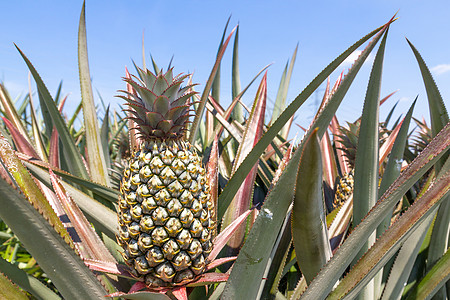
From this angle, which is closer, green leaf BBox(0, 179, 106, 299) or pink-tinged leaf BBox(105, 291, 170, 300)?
green leaf BBox(0, 179, 106, 299)

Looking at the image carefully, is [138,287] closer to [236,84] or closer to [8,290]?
[8,290]

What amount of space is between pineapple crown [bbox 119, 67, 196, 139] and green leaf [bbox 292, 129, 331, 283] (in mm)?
377

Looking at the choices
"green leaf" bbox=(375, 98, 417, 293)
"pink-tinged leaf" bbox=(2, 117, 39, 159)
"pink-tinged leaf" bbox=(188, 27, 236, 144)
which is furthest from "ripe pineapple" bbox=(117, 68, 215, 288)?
"pink-tinged leaf" bbox=(2, 117, 39, 159)

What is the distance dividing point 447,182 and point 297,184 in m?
0.35

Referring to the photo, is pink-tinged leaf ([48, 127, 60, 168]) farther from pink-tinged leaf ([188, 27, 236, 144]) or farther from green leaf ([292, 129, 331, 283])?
green leaf ([292, 129, 331, 283])

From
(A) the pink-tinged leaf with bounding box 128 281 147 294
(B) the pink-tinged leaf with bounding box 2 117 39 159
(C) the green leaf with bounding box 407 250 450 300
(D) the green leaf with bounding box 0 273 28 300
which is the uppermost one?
(B) the pink-tinged leaf with bounding box 2 117 39 159

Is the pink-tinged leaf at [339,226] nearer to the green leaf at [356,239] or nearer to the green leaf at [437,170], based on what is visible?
the green leaf at [437,170]

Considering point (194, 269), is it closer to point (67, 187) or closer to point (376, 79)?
point (67, 187)

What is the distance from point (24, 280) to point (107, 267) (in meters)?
0.24

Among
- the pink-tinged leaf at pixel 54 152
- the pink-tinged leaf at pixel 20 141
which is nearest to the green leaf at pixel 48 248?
the pink-tinged leaf at pixel 20 141

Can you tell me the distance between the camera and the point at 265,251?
65 centimetres

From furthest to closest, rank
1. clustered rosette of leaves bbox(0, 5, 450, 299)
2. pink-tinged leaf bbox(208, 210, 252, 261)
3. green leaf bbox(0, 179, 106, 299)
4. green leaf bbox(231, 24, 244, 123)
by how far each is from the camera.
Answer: green leaf bbox(231, 24, 244, 123) → pink-tinged leaf bbox(208, 210, 252, 261) → clustered rosette of leaves bbox(0, 5, 450, 299) → green leaf bbox(0, 179, 106, 299)

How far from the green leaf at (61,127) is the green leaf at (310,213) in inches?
33.9

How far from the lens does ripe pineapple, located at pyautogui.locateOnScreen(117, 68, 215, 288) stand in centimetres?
79
